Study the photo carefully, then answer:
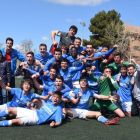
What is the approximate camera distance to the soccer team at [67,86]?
15.5ft

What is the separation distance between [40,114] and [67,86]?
1.14 m

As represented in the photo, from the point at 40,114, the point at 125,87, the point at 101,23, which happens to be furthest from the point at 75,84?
the point at 101,23

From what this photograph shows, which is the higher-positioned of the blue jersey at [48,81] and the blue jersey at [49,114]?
→ the blue jersey at [48,81]

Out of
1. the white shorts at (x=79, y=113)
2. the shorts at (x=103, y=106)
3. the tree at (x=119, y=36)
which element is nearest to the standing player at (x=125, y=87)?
the shorts at (x=103, y=106)

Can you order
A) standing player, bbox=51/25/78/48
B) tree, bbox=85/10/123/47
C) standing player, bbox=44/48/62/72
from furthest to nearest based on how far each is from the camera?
tree, bbox=85/10/123/47 < standing player, bbox=51/25/78/48 < standing player, bbox=44/48/62/72

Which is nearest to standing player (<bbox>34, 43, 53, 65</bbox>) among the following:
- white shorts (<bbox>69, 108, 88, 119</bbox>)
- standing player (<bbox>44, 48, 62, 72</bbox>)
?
standing player (<bbox>44, 48, 62, 72</bbox>)

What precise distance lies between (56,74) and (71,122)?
1335 millimetres

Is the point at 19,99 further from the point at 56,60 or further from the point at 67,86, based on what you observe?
the point at 56,60

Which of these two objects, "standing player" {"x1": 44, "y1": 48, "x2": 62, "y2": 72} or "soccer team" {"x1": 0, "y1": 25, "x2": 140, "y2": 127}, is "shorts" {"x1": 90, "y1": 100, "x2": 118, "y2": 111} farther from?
"standing player" {"x1": 44, "y1": 48, "x2": 62, "y2": 72}

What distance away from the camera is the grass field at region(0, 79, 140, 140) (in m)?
3.86

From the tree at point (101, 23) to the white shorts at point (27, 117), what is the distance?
2593cm

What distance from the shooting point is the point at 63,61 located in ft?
18.5

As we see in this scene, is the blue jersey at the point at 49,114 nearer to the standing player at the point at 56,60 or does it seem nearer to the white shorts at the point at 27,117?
the white shorts at the point at 27,117

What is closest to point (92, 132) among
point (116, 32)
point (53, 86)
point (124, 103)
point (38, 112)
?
point (38, 112)
